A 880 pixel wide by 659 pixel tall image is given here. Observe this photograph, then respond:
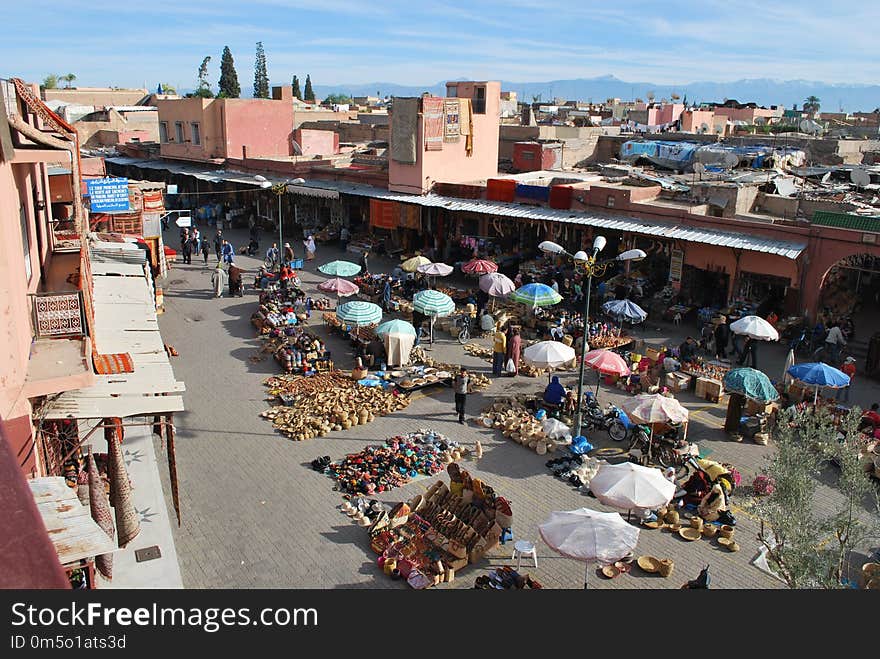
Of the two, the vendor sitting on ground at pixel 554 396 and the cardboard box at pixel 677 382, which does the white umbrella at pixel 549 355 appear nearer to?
the vendor sitting on ground at pixel 554 396

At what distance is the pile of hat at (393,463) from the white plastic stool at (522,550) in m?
3.03

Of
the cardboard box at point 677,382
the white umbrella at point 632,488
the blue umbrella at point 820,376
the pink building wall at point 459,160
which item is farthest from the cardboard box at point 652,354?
the pink building wall at point 459,160

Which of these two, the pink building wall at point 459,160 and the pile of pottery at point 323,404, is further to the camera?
the pink building wall at point 459,160

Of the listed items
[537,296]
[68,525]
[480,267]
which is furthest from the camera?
[480,267]

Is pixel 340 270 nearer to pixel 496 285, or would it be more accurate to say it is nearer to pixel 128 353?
pixel 496 285

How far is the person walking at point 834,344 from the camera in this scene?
749 inches

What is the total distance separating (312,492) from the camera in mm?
13000

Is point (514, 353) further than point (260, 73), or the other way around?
point (260, 73)

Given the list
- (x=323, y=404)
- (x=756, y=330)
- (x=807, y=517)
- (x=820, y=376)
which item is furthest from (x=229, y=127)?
(x=807, y=517)

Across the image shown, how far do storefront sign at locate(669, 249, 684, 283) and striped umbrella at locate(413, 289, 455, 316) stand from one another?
328 inches

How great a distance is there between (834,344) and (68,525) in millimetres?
18466

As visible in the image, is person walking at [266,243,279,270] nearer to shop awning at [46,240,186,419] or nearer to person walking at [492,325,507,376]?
shop awning at [46,240,186,419]

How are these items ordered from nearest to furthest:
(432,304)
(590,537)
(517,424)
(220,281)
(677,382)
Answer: (590,537) → (517,424) → (677,382) → (432,304) → (220,281)
